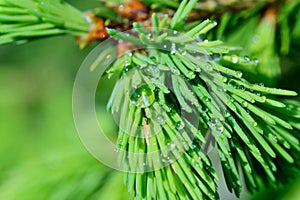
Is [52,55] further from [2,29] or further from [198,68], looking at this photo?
[198,68]

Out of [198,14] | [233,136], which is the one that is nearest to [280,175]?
[233,136]

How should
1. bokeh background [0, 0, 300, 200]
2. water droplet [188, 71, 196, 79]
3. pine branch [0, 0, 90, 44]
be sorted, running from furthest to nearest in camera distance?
bokeh background [0, 0, 300, 200], pine branch [0, 0, 90, 44], water droplet [188, 71, 196, 79]

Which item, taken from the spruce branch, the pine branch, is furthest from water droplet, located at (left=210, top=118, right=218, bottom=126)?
the pine branch

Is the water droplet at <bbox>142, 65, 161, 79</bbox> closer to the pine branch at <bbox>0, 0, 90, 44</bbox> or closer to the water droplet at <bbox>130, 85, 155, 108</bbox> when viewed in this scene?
the water droplet at <bbox>130, 85, 155, 108</bbox>

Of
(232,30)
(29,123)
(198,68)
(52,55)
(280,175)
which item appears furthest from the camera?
(52,55)

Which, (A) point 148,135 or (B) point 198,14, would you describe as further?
(B) point 198,14

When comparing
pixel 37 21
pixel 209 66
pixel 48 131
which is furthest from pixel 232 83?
pixel 48 131
